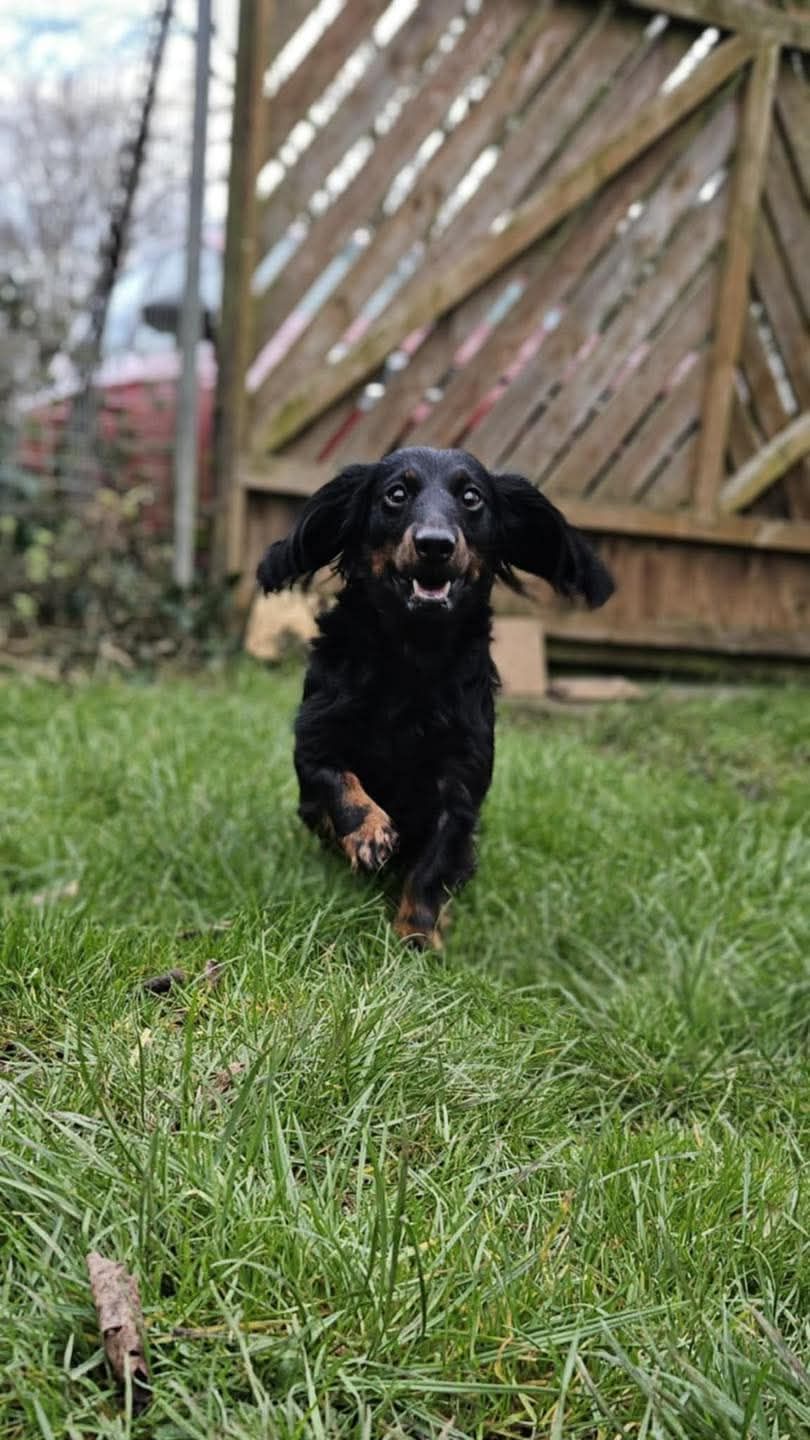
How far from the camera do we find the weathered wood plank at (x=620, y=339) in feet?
18.2

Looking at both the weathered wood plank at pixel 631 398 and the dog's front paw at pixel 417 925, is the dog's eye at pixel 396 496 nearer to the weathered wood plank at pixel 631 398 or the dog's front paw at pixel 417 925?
the dog's front paw at pixel 417 925

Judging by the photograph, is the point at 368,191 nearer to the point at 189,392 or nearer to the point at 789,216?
the point at 189,392

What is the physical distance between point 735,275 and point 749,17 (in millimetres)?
1102

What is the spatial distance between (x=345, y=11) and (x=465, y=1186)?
4.84m

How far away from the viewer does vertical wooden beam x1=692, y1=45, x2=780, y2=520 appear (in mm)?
5578

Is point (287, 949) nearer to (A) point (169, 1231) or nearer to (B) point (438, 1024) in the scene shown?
(B) point (438, 1024)

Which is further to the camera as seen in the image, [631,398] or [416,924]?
[631,398]

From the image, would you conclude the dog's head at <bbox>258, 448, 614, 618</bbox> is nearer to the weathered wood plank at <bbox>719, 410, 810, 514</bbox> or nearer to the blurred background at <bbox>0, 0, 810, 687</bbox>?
the blurred background at <bbox>0, 0, 810, 687</bbox>

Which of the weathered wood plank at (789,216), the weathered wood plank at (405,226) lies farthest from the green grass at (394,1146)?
the weathered wood plank at (789,216)

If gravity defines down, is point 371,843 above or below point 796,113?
below

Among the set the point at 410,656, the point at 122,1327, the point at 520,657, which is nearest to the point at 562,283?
the point at 520,657

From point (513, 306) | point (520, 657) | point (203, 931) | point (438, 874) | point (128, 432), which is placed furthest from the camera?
point (128, 432)

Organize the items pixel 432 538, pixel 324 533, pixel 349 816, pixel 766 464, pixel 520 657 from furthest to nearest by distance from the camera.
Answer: pixel 766 464 → pixel 520 657 → pixel 324 533 → pixel 349 816 → pixel 432 538

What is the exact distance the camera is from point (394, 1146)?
156 cm
